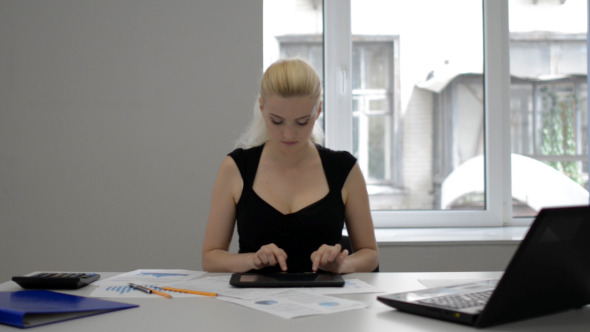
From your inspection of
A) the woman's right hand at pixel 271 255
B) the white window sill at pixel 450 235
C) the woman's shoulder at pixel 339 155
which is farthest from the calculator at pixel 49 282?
the white window sill at pixel 450 235

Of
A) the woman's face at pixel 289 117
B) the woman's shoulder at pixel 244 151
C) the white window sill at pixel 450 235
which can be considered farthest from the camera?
the white window sill at pixel 450 235

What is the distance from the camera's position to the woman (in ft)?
6.23

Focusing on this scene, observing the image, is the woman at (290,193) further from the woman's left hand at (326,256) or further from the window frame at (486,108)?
the window frame at (486,108)

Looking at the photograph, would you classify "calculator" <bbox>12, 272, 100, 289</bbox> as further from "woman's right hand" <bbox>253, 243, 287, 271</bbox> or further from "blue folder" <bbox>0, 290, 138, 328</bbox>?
"woman's right hand" <bbox>253, 243, 287, 271</bbox>

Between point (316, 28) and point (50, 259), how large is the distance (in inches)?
70.0

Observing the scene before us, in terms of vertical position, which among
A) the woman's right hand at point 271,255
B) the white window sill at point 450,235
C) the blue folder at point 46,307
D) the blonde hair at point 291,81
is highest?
the blonde hair at point 291,81

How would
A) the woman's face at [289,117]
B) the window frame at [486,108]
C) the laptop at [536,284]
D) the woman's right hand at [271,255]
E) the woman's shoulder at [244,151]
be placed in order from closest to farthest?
the laptop at [536,284], the woman's right hand at [271,255], the woman's face at [289,117], the woman's shoulder at [244,151], the window frame at [486,108]

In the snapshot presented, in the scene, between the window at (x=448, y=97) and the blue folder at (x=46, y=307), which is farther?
the window at (x=448, y=97)

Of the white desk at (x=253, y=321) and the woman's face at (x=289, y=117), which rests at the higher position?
the woman's face at (x=289, y=117)

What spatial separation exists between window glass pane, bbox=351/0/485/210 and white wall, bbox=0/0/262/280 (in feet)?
2.23

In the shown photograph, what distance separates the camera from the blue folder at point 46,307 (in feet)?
3.66

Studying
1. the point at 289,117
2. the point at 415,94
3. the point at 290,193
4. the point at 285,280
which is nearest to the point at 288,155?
the point at 290,193

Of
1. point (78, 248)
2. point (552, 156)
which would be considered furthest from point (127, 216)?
point (552, 156)

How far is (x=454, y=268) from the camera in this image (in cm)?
295
